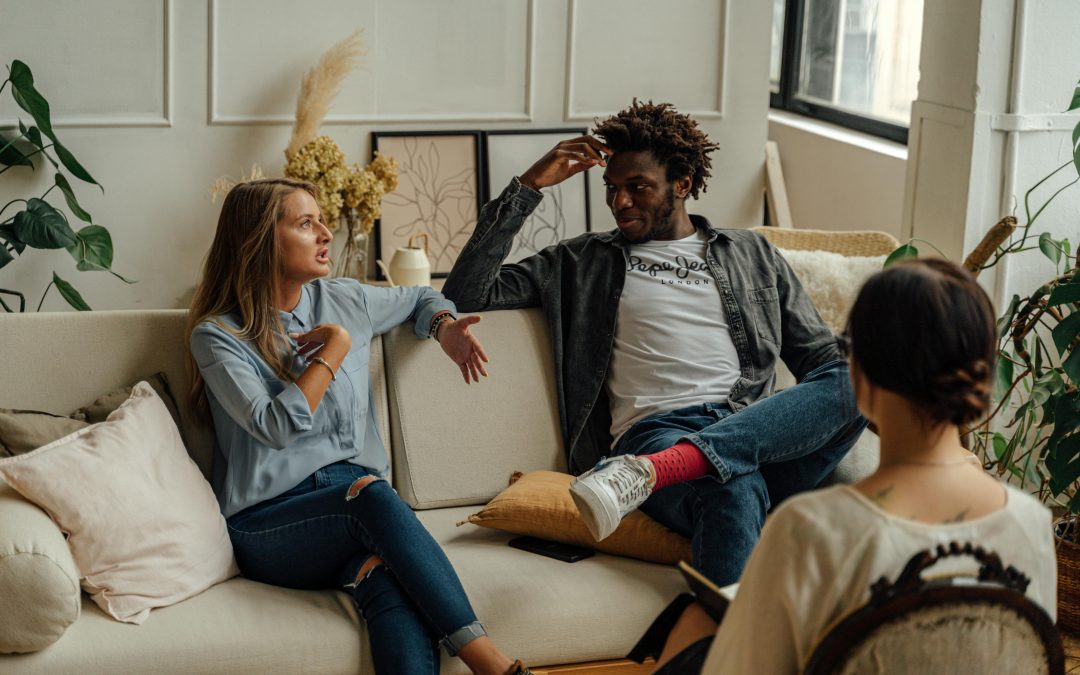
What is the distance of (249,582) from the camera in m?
2.21

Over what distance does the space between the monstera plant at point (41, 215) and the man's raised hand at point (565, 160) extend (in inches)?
51.8

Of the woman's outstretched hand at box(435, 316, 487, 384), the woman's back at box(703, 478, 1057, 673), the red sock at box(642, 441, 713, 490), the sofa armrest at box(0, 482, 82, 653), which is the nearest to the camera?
the woman's back at box(703, 478, 1057, 673)

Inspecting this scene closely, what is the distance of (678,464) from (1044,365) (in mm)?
1719

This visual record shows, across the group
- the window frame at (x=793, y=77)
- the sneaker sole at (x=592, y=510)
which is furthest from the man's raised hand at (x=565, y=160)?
the window frame at (x=793, y=77)

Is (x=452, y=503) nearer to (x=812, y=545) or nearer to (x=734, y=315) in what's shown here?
(x=734, y=315)

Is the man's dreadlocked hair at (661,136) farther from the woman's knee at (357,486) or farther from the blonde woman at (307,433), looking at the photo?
the woman's knee at (357,486)

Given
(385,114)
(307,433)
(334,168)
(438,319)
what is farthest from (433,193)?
(307,433)

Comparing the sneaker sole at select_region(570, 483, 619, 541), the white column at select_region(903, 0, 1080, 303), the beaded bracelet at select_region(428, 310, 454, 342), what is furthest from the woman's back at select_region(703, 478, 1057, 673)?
the white column at select_region(903, 0, 1080, 303)

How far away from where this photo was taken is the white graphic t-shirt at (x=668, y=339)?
8.56ft

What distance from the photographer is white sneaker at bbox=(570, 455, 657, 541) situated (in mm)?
2105

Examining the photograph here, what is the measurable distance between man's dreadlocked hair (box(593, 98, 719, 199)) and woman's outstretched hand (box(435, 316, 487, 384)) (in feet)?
1.97

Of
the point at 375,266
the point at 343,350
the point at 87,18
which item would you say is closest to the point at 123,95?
the point at 87,18

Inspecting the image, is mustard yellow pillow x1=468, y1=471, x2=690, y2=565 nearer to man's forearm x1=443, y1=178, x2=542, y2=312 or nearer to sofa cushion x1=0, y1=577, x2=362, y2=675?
sofa cushion x1=0, y1=577, x2=362, y2=675

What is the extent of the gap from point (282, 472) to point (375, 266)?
6.22ft
